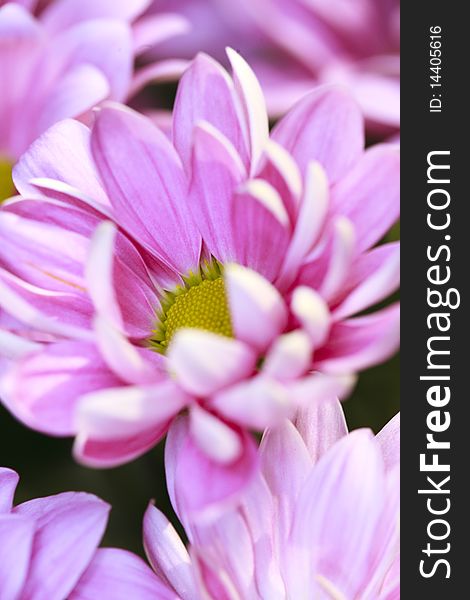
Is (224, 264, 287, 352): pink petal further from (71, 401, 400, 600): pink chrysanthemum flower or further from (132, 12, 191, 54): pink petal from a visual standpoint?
(132, 12, 191, 54): pink petal

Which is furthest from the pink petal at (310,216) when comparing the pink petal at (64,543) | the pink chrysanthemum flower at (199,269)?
the pink petal at (64,543)

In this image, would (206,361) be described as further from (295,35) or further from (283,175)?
(295,35)

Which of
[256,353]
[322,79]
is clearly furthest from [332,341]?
[322,79]

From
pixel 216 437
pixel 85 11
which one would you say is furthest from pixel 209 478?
pixel 85 11

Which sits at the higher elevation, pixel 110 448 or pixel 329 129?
pixel 329 129

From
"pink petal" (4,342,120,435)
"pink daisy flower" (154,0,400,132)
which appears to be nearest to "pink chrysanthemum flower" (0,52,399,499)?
"pink petal" (4,342,120,435)

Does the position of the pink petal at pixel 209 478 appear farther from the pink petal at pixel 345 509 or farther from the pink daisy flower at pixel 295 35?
the pink daisy flower at pixel 295 35

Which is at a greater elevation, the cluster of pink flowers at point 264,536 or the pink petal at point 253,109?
the pink petal at point 253,109
